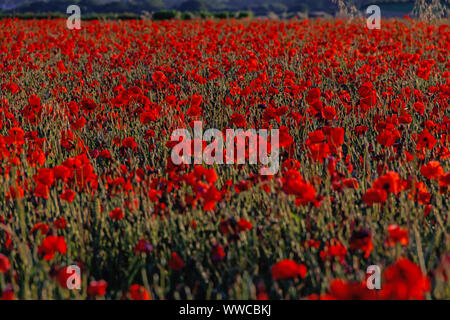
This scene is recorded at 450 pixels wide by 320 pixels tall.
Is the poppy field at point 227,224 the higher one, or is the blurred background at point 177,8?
the blurred background at point 177,8

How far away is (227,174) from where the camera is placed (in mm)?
2766

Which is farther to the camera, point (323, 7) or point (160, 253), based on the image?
point (323, 7)

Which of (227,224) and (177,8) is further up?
(177,8)

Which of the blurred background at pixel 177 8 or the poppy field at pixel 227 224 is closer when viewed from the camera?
the poppy field at pixel 227 224

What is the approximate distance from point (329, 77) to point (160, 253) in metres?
4.12

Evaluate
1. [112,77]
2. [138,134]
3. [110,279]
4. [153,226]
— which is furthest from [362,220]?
[112,77]

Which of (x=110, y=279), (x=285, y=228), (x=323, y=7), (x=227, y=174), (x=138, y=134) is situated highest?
(x=323, y=7)

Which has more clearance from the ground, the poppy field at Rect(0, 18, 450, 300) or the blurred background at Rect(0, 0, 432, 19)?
the blurred background at Rect(0, 0, 432, 19)

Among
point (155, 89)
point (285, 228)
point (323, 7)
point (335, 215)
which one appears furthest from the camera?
point (323, 7)

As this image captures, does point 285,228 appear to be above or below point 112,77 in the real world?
below

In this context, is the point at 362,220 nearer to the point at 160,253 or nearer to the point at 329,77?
the point at 160,253

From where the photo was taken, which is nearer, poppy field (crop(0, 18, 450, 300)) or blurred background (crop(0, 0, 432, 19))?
poppy field (crop(0, 18, 450, 300))

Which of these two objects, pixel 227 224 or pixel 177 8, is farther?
pixel 177 8
